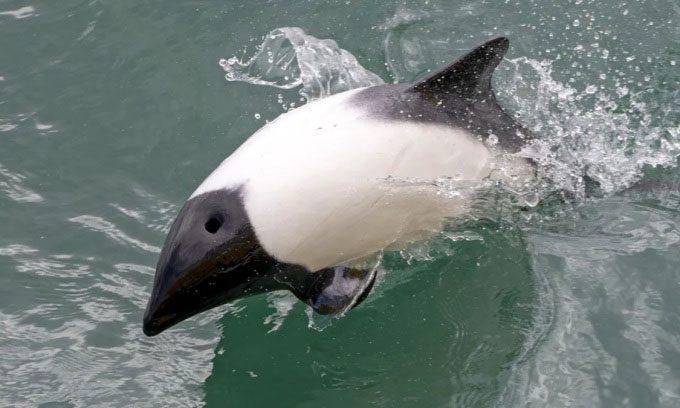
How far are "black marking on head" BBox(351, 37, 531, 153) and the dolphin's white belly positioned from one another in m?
0.07

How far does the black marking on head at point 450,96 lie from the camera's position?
5715 millimetres

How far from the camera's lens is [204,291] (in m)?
5.34

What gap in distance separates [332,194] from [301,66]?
87.0 inches

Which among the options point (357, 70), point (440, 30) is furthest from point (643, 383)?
point (440, 30)

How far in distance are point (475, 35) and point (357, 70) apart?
117 centimetres

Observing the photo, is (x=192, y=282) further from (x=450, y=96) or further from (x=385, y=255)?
(x=450, y=96)

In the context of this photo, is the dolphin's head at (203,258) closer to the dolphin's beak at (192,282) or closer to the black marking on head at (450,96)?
the dolphin's beak at (192,282)

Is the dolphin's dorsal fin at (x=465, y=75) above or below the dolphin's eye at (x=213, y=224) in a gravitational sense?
above

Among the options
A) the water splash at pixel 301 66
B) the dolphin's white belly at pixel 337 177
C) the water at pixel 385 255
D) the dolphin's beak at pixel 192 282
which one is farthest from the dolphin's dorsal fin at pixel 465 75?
the water splash at pixel 301 66

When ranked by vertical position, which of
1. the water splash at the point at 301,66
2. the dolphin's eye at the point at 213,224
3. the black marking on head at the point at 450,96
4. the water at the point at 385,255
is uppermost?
the black marking on head at the point at 450,96

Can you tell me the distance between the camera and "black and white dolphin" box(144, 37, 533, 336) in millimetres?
5289

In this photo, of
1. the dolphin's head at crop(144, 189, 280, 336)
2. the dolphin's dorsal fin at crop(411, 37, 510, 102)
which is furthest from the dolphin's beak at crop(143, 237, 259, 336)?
the dolphin's dorsal fin at crop(411, 37, 510, 102)

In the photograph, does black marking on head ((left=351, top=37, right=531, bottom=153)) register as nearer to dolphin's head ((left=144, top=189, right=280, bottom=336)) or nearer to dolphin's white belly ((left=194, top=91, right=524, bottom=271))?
dolphin's white belly ((left=194, top=91, right=524, bottom=271))

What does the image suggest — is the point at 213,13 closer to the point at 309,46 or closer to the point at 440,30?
the point at 309,46
